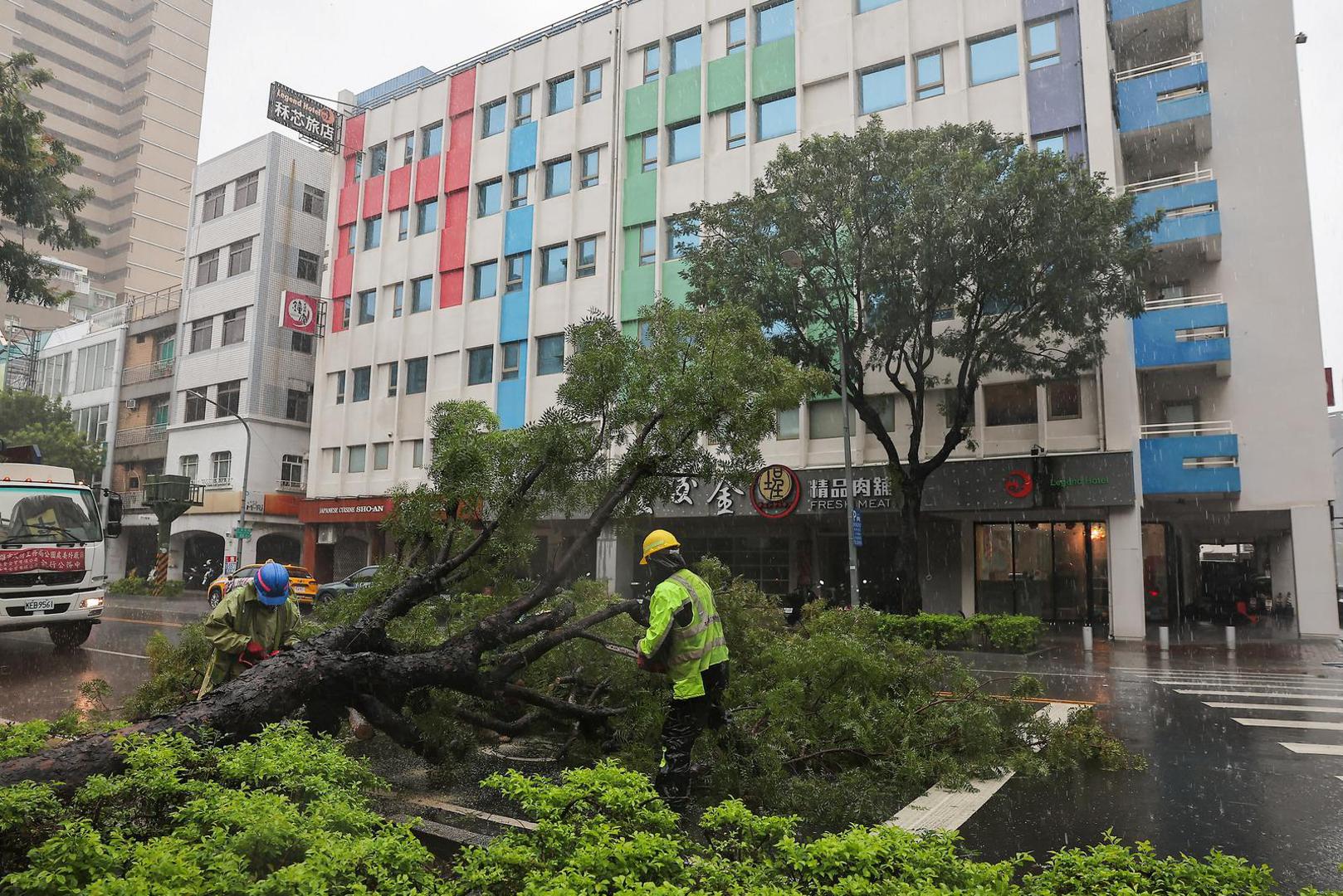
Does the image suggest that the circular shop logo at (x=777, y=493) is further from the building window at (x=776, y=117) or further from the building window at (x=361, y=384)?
the building window at (x=361, y=384)

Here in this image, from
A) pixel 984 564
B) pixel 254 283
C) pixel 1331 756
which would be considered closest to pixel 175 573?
pixel 254 283

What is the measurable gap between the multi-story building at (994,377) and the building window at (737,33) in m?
0.18

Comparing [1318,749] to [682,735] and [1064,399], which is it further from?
[1064,399]

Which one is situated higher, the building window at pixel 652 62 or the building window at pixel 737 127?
the building window at pixel 652 62

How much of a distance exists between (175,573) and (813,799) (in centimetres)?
4165

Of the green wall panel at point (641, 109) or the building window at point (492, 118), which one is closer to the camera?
the green wall panel at point (641, 109)

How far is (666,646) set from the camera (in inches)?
237

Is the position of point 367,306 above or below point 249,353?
above

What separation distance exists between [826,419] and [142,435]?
3686cm

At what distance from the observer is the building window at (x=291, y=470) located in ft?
129

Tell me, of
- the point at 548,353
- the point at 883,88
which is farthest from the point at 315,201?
Result: the point at 883,88

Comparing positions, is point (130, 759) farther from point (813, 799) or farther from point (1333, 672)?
point (1333, 672)

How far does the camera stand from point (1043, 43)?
23.4 metres

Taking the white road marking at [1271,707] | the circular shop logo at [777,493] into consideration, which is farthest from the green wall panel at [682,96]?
the white road marking at [1271,707]
